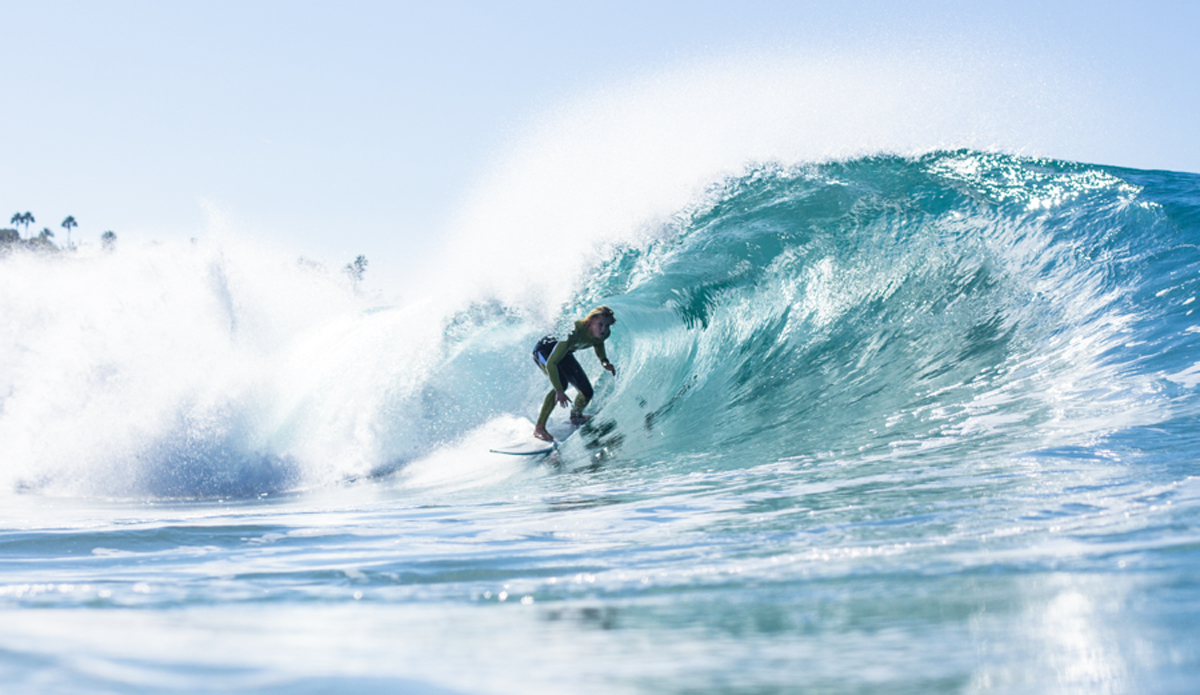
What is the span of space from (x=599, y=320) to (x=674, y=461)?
2.06 m

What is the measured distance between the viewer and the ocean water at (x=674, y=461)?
5.73ft

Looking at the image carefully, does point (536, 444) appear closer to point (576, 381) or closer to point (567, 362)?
point (576, 381)

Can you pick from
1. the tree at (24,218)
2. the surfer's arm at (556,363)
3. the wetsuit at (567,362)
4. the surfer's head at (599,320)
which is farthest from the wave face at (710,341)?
the tree at (24,218)

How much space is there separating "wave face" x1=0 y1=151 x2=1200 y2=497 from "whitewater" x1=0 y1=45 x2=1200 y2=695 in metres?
0.05

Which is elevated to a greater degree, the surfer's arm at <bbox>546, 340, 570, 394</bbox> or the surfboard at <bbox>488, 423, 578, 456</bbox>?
the surfer's arm at <bbox>546, 340, 570, 394</bbox>

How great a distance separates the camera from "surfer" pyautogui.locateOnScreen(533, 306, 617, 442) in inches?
295

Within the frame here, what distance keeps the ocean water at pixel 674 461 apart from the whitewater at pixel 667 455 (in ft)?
0.07

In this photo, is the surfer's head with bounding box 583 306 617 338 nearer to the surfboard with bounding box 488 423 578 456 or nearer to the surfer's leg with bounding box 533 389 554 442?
the surfer's leg with bounding box 533 389 554 442

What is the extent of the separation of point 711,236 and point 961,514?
7517 mm

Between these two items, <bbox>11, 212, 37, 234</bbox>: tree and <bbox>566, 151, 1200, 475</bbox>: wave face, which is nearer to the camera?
<bbox>566, 151, 1200, 475</bbox>: wave face

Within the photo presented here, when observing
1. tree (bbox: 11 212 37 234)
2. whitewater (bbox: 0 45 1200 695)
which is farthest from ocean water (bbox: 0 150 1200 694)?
tree (bbox: 11 212 37 234)

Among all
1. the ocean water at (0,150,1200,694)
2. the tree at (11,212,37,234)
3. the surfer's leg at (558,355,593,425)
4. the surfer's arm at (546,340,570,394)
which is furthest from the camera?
the tree at (11,212,37,234)

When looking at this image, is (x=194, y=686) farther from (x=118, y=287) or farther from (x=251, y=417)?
(x=118, y=287)

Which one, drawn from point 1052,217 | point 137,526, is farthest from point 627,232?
point 137,526
